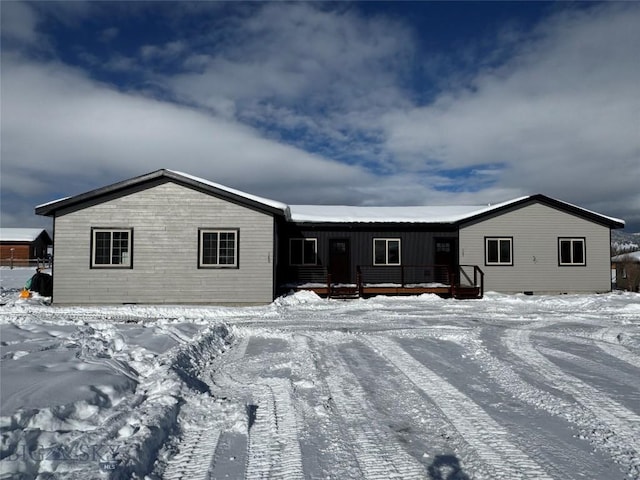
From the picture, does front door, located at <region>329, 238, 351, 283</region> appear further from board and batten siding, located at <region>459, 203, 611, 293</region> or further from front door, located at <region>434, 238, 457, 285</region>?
board and batten siding, located at <region>459, 203, 611, 293</region>

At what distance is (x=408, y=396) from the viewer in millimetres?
5000

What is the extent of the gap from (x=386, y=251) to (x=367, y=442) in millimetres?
15118

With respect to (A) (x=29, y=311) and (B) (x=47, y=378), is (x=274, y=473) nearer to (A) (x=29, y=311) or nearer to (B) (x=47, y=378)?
(B) (x=47, y=378)

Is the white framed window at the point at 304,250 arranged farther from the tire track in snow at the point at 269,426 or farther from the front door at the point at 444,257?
the tire track in snow at the point at 269,426

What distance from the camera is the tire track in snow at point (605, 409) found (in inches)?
139

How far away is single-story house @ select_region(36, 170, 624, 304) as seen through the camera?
1441cm

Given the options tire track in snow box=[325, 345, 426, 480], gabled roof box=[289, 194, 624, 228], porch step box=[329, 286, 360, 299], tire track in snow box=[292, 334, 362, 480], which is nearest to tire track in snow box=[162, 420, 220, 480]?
tire track in snow box=[292, 334, 362, 480]

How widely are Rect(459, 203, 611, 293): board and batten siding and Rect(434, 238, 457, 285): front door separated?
1.95 ft

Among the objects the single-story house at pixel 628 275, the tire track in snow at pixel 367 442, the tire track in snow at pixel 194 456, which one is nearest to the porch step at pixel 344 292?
the tire track in snow at pixel 367 442

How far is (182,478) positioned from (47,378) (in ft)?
7.78

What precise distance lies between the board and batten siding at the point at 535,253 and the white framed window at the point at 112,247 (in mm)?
13338

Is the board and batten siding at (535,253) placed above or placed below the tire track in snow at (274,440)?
above

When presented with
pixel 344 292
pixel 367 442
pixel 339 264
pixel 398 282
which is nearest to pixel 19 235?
pixel 339 264

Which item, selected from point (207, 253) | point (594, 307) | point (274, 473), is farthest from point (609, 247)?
point (274, 473)
